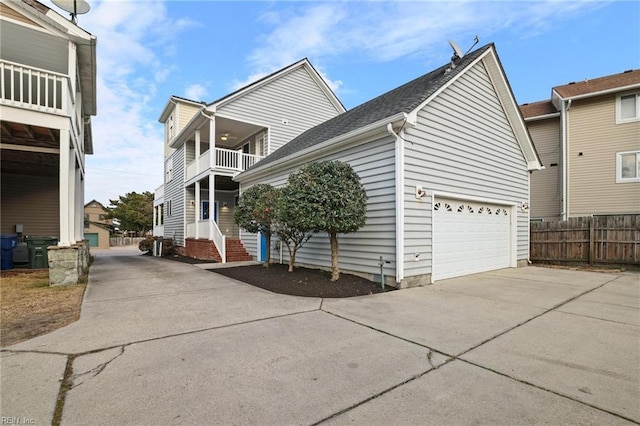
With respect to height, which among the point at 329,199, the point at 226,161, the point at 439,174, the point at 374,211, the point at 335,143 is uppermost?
the point at 226,161

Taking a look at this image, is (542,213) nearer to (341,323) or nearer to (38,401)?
(341,323)

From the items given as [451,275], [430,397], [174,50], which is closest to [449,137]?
[451,275]

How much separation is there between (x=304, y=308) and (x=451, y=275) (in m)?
4.77

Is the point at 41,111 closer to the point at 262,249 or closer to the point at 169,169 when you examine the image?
the point at 262,249

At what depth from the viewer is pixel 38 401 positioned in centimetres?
229

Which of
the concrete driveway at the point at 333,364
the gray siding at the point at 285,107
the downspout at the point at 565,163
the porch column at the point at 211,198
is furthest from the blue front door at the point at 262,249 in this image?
the downspout at the point at 565,163

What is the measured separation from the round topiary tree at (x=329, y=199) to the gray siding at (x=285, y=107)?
334 inches

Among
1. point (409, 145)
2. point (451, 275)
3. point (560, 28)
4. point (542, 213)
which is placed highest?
point (560, 28)

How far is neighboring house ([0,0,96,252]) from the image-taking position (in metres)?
6.88

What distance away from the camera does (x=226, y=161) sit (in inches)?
528

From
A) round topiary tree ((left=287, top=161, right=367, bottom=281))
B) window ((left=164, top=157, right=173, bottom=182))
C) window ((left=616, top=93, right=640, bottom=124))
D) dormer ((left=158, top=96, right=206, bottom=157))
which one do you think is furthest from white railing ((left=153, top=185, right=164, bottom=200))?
window ((left=616, top=93, right=640, bottom=124))

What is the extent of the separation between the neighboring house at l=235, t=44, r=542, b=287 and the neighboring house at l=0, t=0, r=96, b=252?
5631mm

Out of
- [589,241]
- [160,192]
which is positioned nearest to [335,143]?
[589,241]

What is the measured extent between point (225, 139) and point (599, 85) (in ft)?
62.2
